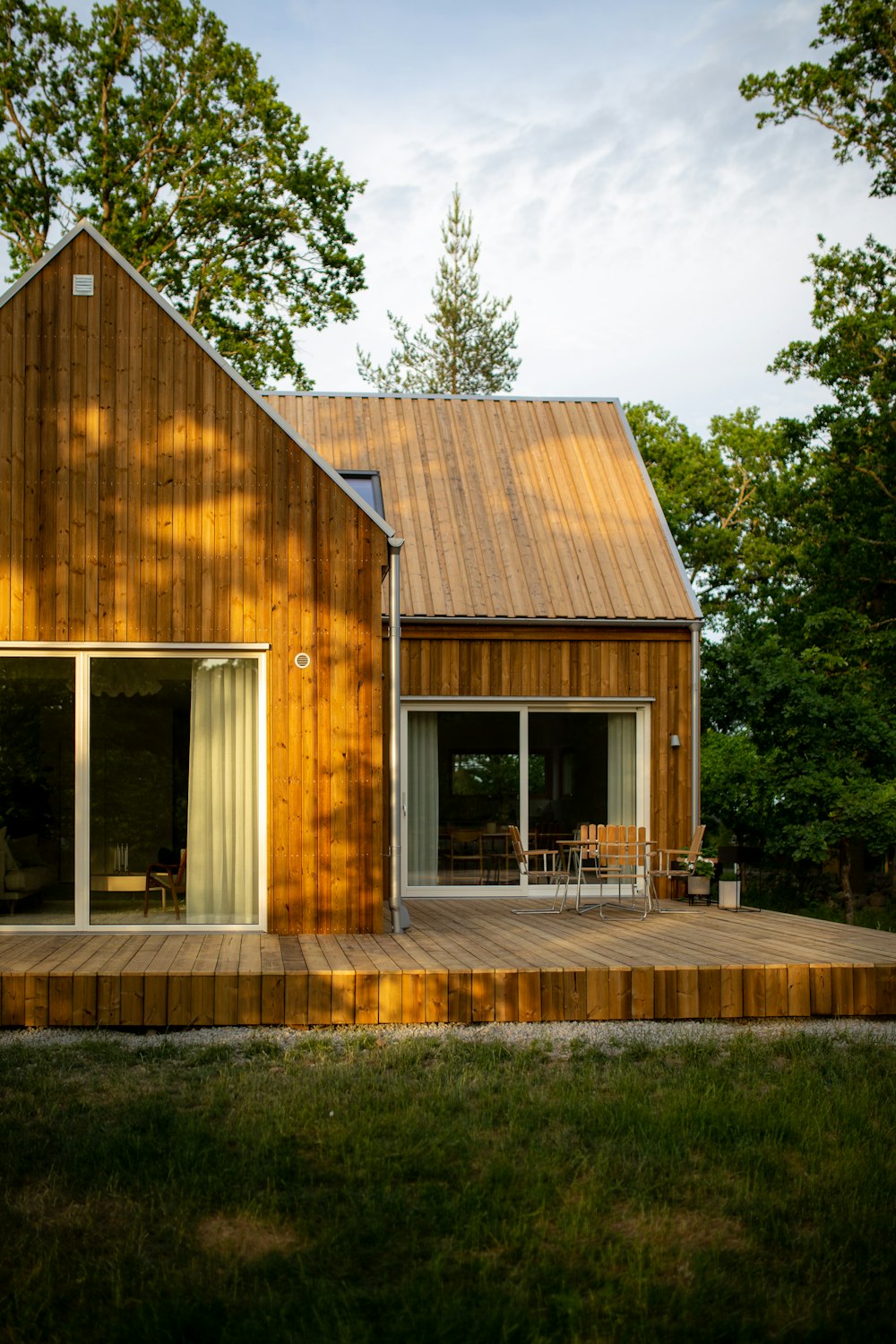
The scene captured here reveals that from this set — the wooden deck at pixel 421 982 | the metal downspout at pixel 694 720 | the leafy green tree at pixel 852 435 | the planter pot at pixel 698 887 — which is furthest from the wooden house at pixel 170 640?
Result: the leafy green tree at pixel 852 435

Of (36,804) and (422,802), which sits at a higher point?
(36,804)

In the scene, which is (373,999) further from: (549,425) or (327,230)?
(327,230)

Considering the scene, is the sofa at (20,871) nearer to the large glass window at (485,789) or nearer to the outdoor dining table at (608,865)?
the outdoor dining table at (608,865)

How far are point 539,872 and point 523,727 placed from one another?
1697mm

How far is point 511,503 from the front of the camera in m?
13.4

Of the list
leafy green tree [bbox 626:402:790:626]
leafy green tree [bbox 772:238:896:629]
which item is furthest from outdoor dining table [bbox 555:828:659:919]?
leafy green tree [bbox 626:402:790:626]

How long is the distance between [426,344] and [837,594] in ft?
51.0

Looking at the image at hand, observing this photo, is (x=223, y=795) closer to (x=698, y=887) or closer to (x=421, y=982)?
(x=421, y=982)

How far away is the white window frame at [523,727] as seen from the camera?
12094 millimetres

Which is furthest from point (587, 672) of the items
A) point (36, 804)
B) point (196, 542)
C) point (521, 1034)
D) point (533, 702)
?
point (521, 1034)

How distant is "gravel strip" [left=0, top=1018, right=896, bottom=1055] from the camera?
6.60m

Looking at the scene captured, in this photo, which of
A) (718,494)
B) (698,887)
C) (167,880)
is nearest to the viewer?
(167,880)

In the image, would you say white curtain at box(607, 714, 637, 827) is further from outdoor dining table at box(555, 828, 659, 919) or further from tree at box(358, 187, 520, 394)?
tree at box(358, 187, 520, 394)

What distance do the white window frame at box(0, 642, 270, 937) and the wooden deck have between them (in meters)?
0.53
